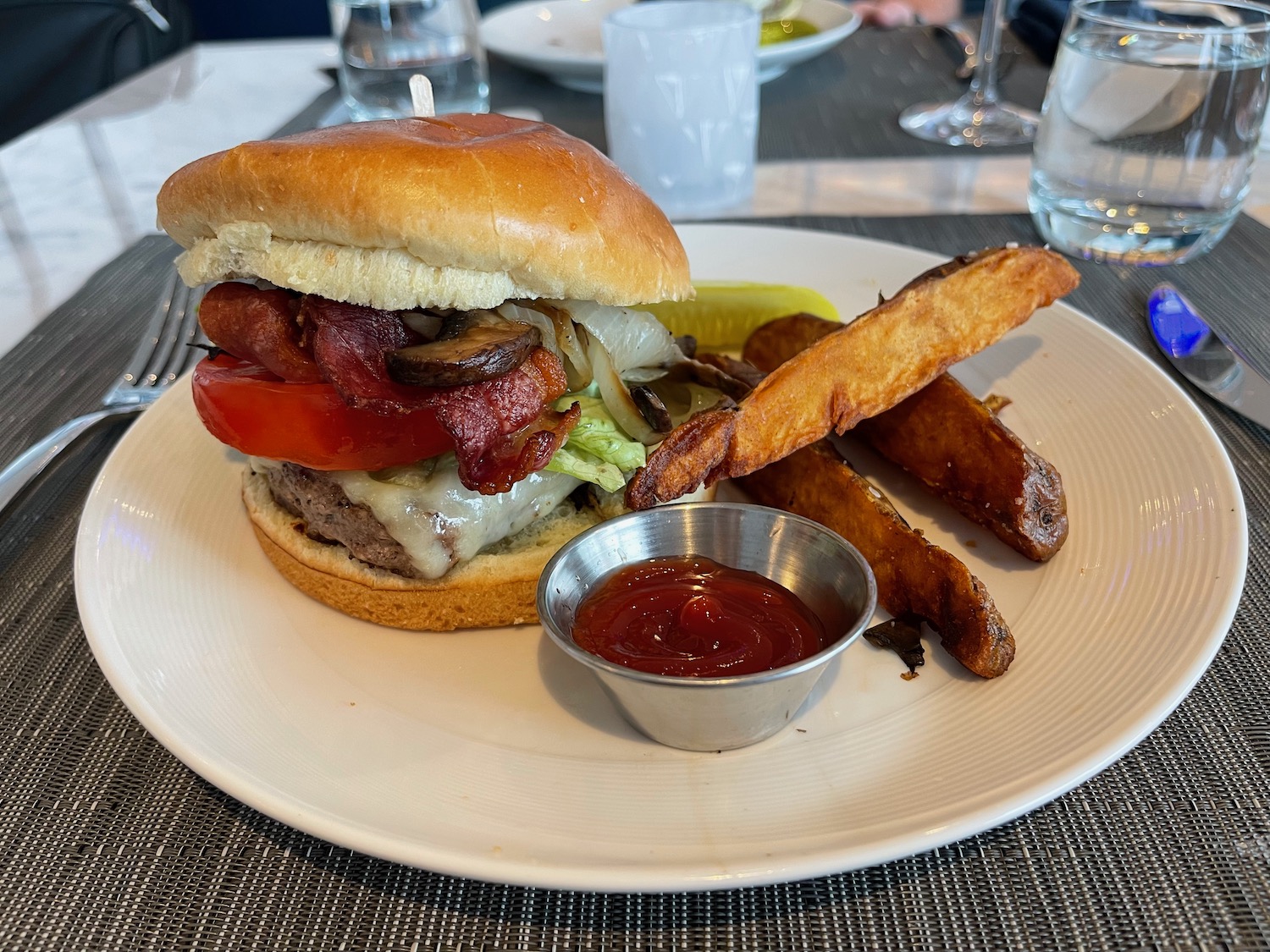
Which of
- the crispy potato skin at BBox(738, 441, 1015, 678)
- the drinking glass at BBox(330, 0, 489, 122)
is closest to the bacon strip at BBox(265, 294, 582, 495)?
the crispy potato skin at BBox(738, 441, 1015, 678)

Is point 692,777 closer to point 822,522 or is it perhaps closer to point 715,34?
point 822,522

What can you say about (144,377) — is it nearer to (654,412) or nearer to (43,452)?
(43,452)

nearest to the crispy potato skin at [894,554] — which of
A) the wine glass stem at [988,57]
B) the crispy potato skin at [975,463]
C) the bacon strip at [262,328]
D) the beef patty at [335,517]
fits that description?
A: the crispy potato skin at [975,463]

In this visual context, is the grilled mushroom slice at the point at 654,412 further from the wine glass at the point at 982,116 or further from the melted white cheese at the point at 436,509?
the wine glass at the point at 982,116

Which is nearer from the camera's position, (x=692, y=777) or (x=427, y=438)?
(x=692, y=777)

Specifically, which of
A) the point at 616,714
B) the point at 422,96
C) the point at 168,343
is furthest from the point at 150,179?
the point at 616,714

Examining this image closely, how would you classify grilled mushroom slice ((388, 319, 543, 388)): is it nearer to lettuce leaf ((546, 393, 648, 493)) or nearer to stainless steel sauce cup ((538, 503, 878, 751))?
lettuce leaf ((546, 393, 648, 493))

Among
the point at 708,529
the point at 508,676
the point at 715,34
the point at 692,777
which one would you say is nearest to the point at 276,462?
the point at 508,676
